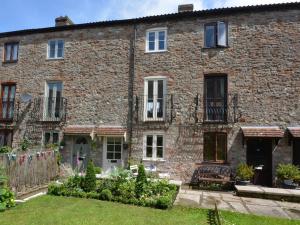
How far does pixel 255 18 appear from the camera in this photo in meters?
14.5

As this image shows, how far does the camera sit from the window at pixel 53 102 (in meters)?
17.1

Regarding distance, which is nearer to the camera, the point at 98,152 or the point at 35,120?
the point at 98,152

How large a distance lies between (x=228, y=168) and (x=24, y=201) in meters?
9.38

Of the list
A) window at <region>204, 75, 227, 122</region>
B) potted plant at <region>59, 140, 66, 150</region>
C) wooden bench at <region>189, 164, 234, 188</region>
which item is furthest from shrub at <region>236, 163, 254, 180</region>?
potted plant at <region>59, 140, 66, 150</region>

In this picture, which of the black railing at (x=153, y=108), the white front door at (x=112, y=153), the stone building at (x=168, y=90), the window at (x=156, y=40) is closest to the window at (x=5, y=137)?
the stone building at (x=168, y=90)

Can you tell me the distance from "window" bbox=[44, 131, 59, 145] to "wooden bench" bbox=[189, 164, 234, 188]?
8.62 metres

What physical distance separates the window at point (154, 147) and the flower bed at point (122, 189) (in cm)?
360

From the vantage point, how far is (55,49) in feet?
58.6

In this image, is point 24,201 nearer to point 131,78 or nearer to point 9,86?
point 131,78

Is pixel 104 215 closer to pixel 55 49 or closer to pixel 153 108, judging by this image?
pixel 153 108

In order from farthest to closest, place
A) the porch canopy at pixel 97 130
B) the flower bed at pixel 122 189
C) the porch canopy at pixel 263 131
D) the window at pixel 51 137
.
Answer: the window at pixel 51 137 < the porch canopy at pixel 97 130 < the porch canopy at pixel 263 131 < the flower bed at pixel 122 189

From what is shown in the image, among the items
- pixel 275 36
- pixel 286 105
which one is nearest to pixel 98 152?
pixel 286 105

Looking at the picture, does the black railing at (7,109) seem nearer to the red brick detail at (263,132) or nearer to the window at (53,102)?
the window at (53,102)

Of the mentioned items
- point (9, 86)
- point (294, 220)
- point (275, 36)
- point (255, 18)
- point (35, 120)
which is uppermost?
point (255, 18)
